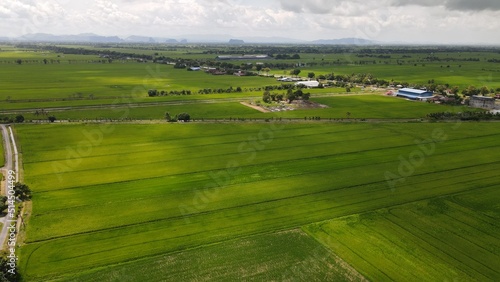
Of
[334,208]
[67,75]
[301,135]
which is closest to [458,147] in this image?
[301,135]

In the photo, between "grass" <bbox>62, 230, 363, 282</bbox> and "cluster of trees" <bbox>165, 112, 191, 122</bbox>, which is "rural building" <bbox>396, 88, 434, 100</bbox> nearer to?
"cluster of trees" <bbox>165, 112, 191, 122</bbox>

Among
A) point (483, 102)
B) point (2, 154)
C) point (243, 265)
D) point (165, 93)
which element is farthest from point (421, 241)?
point (165, 93)

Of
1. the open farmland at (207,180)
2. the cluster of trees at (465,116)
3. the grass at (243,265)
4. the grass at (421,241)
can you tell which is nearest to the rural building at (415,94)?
the cluster of trees at (465,116)

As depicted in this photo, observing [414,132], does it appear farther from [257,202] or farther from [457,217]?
[257,202]

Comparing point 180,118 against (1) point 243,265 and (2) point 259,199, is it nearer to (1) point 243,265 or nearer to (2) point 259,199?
(2) point 259,199

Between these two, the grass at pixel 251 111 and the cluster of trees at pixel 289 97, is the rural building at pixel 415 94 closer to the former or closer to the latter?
the grass at pixel 251 111


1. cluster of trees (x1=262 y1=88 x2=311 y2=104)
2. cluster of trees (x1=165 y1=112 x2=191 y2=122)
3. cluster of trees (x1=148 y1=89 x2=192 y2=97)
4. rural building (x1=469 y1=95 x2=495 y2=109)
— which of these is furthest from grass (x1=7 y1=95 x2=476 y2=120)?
cluster of trees (x1=148 y1=89 x2=192 y2=97)
